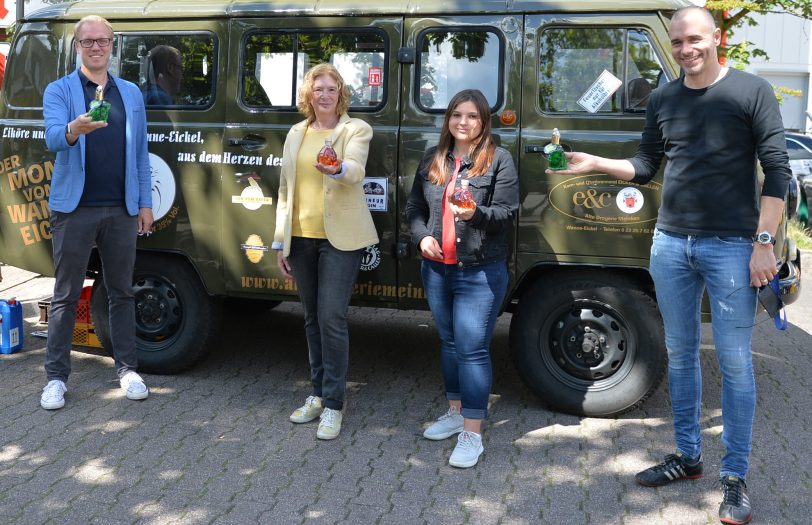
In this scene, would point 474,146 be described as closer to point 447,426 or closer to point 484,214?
point 484,214

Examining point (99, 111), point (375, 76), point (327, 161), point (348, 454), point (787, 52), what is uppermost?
point (787, 52)

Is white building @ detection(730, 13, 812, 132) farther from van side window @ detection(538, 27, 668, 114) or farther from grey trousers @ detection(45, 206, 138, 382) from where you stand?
grey trousers @ detection(45, 206, 138, 382)

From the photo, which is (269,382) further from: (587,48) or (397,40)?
(587,48)

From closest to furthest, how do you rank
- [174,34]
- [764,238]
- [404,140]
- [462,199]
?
[764,238]
[462,199]
[404,140]
[174,34]

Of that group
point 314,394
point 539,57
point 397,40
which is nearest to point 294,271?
point 314,394

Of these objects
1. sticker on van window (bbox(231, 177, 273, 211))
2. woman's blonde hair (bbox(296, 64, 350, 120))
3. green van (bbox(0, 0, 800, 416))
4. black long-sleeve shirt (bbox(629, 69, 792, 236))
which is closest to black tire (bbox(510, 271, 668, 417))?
green van (bbox(0, 0, 800, 416))

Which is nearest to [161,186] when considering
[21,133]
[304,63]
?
[21,133]

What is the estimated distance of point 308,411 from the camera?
5188 millimetres

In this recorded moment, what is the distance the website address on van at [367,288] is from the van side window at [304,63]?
1006 mm

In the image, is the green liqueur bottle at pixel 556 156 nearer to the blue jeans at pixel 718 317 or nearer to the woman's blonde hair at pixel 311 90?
the blue jeans at pixel 718 317

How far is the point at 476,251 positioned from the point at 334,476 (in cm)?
127

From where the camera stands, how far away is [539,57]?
506 centimetres

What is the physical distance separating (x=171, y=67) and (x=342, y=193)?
5.18ft

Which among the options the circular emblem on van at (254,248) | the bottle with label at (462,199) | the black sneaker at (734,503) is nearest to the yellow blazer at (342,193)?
the circular emblem on van at (254,248)
